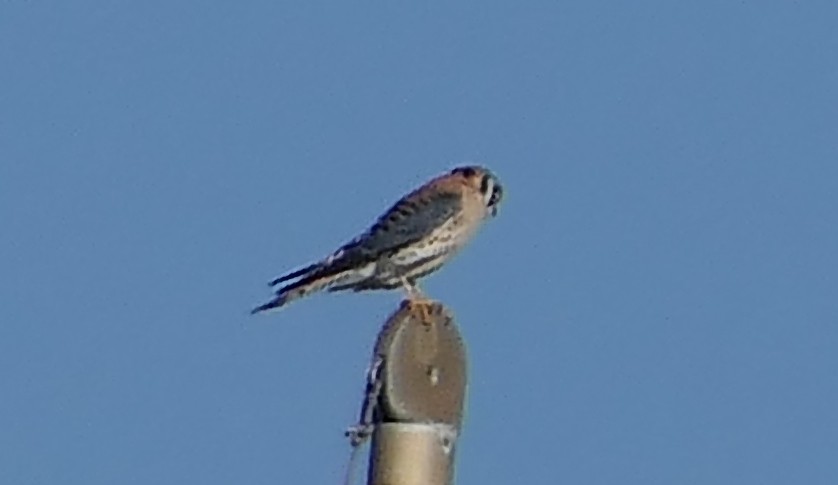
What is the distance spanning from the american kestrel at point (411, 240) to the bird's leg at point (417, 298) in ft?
0.04

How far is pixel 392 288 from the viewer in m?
13.3

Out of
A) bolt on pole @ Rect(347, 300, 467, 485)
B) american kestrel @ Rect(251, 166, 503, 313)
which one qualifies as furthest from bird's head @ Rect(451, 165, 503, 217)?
bolt on pole @ Rect(347, 300, 467, 485)

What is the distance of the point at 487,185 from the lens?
14.2 metres

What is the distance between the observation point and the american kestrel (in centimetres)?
1314

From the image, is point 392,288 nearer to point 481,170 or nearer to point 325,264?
point 325,264

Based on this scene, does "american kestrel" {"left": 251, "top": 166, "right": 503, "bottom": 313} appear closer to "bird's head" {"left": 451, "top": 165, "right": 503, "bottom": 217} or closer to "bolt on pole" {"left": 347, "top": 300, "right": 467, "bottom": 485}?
"bird's head" {"left": 451, "top": 165, "right": 503, "bottom": 217}

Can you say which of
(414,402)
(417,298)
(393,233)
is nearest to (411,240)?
(393,233)

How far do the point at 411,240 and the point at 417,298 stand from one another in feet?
10.5

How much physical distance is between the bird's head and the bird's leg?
1151 millimetres

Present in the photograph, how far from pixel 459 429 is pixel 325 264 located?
5690mm

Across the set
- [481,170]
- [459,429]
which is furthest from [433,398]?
[481,170]

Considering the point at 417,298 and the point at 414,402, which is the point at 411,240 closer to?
the point at 417,298

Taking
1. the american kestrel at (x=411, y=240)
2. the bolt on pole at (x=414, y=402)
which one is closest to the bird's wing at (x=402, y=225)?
the american kestrel at (x=411, y=240)

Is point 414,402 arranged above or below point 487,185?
below
